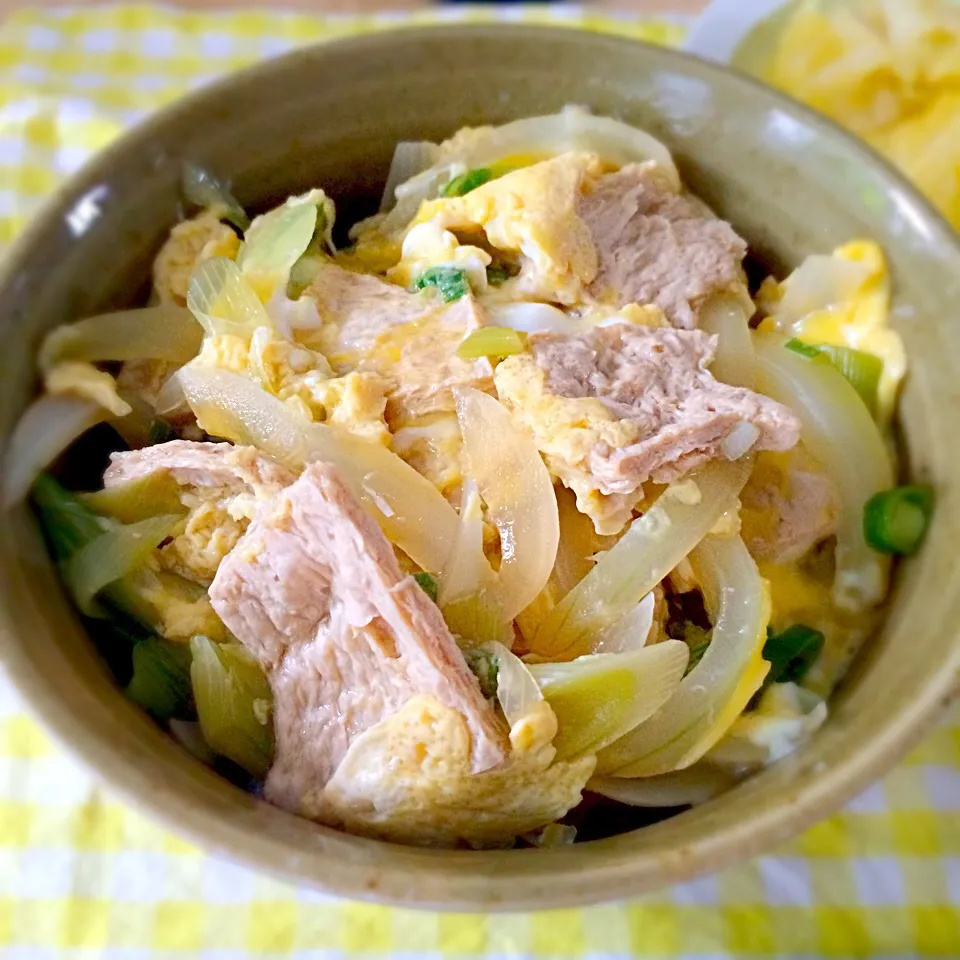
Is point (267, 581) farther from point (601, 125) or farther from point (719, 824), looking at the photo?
point (601, 125)

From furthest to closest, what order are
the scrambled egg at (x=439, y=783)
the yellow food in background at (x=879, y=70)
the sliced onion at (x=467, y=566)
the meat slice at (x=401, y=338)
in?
the yellow food in background at (x=879, y=70)
the meat slice at (x=401, y=338)
the sliced onion at (x=467, y=566)
the scrambled egg at (x=439, y=783)

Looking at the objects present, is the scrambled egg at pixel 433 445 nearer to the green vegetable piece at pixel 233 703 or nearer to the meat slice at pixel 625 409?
the meat slice at pixel 625 409

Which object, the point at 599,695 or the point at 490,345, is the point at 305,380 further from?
the point at 599,695

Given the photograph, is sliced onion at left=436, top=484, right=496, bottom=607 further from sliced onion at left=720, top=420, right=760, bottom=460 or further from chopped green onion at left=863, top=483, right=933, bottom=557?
chopped green onion at left=863, top=483, right=933, bottom=557

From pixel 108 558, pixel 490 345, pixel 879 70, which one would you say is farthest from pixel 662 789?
pixel 879 70

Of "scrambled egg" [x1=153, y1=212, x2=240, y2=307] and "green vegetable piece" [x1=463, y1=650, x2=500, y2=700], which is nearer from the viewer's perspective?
"green vegetable piece" [x1=463, y1=650, x2=500, y2=700]

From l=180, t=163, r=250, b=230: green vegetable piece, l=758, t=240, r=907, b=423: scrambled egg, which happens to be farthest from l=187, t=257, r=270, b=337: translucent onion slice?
l=758, t=240, r=907, b=423: scrambled egg

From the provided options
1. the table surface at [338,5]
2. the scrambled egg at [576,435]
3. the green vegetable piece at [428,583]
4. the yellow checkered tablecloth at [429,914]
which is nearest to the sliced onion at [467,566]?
the green vegetable piece at [428,583]
